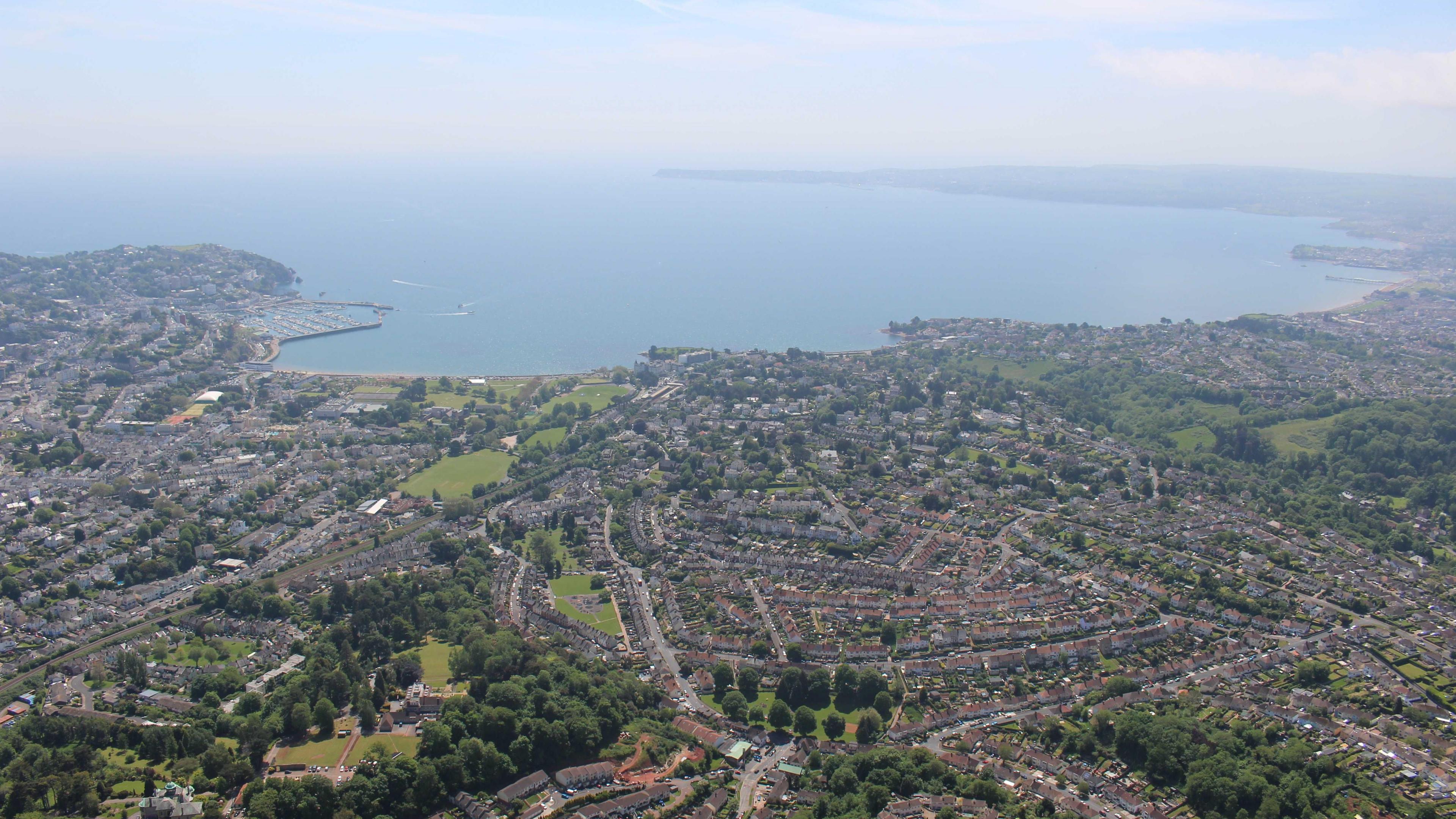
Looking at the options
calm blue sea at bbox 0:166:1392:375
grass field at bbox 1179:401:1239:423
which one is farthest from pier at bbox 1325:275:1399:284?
grass field at bbox 1179:401:1239:423

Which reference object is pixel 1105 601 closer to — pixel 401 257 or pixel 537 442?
pixel 537 442

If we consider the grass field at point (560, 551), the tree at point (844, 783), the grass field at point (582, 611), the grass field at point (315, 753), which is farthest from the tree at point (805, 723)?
the grass field at point (315, 753)

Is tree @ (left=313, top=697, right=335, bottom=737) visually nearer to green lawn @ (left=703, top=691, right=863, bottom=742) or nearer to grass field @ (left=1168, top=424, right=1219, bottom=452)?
green lawn @ (left=703, top=691, right=863, bottom=742)

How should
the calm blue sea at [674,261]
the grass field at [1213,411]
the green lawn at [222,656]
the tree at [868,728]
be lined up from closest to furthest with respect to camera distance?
the tree at [868,728] < the green lawn at [222,656] < the grass field at [1213,411] < the calm blue sea at [674,261]

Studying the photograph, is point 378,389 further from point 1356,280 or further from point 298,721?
point 1356,280

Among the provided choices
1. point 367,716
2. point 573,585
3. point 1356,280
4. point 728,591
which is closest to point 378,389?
point 573,585

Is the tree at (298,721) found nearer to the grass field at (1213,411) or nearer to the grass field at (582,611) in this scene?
the grass field at (582,611)
